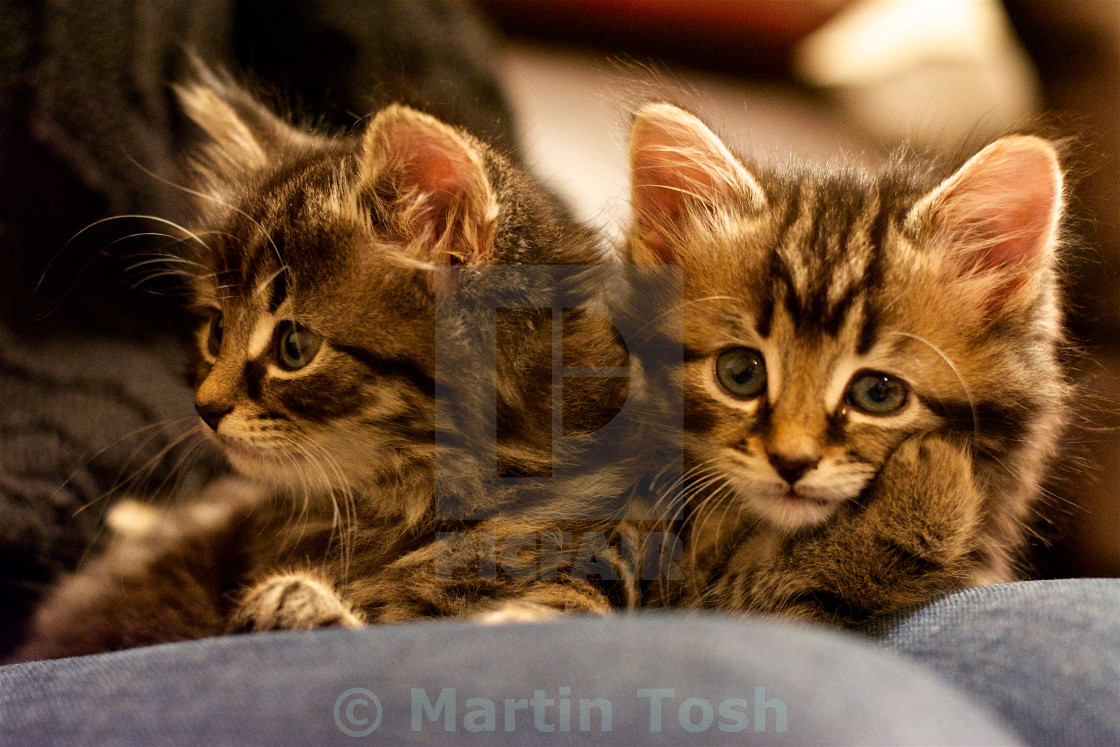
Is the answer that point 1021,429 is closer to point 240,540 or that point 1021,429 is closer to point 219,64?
point 240,540

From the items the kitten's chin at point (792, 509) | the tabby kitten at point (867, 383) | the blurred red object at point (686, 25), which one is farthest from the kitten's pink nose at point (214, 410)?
the blurred red object at point (686, 25)

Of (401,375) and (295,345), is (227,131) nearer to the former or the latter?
(295,345)

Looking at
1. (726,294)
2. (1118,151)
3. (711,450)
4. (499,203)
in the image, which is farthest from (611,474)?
(1118,151)

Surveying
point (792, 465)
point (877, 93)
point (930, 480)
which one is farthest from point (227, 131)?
point (877, 93)

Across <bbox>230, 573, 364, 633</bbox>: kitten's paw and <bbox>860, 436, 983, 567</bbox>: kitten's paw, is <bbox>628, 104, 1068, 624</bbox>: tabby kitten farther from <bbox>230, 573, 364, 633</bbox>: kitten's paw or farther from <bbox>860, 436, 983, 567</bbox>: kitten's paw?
<bbox>230, 573, 364, 633</bbox>: kitten's paw

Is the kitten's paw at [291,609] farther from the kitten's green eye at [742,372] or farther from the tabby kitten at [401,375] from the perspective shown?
the kitten's green eye at [742,372]

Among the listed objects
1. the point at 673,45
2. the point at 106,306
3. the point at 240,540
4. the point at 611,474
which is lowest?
the point at 240,540

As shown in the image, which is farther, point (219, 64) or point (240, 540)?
point (219, 64)
